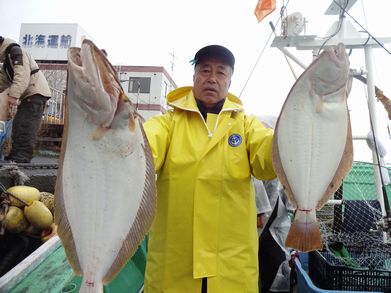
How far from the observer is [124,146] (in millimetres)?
1478

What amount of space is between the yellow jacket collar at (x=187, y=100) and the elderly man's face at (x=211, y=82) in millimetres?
53

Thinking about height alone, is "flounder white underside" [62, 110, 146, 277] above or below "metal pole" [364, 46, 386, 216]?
below

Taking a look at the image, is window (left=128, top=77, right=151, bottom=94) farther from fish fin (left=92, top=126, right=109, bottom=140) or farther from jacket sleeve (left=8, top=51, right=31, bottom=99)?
fish fin (left=92, top=126, right=109, bottom=140)

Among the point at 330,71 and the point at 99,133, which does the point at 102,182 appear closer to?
the point at 99,133

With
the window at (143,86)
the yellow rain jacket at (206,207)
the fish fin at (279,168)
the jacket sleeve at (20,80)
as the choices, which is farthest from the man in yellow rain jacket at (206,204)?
the window at (143,86)

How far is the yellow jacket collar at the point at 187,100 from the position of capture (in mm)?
2133

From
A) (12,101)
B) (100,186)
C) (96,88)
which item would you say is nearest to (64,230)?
(100,186)

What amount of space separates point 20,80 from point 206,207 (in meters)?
4.25

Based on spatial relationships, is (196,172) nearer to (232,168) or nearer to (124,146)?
(232,168)

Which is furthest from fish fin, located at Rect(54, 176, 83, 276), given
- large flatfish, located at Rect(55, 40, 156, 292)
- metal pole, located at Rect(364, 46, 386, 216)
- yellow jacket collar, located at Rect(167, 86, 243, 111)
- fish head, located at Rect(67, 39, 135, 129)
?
metal pole, located at Rect(364, 46, 386, 216)

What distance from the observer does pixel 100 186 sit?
1482 mm

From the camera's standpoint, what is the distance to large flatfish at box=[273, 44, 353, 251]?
167cm

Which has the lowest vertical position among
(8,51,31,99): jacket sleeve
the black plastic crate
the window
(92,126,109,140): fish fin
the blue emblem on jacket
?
the black plastic crate

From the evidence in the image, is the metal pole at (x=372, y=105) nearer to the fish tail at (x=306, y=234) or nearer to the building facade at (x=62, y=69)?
the fish tail at (x=306, y=234)
